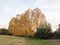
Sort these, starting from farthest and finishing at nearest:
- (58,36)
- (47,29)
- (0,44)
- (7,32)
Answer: (7,32)
(47,29)
(58,36)
(0,44)

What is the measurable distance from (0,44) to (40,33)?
1854 centimetres

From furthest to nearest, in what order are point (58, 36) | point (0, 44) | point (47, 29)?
point (47, 29), point (58, 36), point (0, 44)

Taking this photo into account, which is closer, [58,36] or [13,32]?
[58,36]

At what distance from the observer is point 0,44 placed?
Answer: 854 inches

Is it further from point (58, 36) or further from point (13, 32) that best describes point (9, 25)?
point (58, 36)

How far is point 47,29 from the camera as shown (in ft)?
133

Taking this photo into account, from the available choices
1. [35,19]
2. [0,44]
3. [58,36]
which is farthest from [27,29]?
[0,44]

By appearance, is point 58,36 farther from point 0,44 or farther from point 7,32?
point 0,44

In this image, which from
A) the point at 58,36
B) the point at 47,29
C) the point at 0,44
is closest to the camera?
the point at 0,44

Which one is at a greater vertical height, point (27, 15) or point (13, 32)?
point (27, 15)

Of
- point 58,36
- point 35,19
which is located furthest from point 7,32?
point 58,36

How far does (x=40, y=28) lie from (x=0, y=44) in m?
21.1

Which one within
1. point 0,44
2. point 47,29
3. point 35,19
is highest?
point 35,19

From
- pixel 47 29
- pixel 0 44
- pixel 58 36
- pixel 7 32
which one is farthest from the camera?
pixel 7 32
